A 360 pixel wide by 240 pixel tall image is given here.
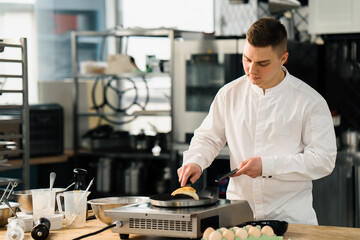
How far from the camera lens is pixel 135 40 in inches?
264

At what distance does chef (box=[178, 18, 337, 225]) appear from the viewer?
2744 millimetres

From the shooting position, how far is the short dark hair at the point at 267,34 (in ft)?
8.97

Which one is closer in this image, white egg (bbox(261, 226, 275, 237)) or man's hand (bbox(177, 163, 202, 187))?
white egg (bbox(261, 226, 275, 237))

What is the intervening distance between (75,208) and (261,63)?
1.01 metres

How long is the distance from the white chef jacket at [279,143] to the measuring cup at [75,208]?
539mm

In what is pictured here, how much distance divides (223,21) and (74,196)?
3.62 metres

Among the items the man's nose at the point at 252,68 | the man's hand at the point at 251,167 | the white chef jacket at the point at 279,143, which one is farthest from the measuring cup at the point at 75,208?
the man's nose at the point at 252,68

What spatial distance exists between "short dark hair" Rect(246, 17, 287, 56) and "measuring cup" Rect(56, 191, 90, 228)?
0.98 m

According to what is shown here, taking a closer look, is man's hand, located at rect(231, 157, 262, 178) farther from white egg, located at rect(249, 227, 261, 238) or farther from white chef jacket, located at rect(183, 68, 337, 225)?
white egg, located at rect(249, 227, 261, 238)

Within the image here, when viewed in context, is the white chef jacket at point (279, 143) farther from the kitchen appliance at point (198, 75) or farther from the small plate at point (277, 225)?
the kitchen appliance at point (198, 75)

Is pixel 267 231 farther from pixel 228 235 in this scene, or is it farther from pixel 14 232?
pixel 14 232

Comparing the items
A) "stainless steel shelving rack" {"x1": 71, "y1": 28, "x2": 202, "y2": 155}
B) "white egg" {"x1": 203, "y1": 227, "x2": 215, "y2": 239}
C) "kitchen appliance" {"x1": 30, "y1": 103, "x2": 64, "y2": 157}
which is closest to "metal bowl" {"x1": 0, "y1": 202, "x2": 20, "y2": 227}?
"white egg" {"x1": 203, "y1": 227, "x2": 215, "y2": 239}

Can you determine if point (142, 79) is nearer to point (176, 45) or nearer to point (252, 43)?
point (176, 45)

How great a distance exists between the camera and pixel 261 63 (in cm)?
277
